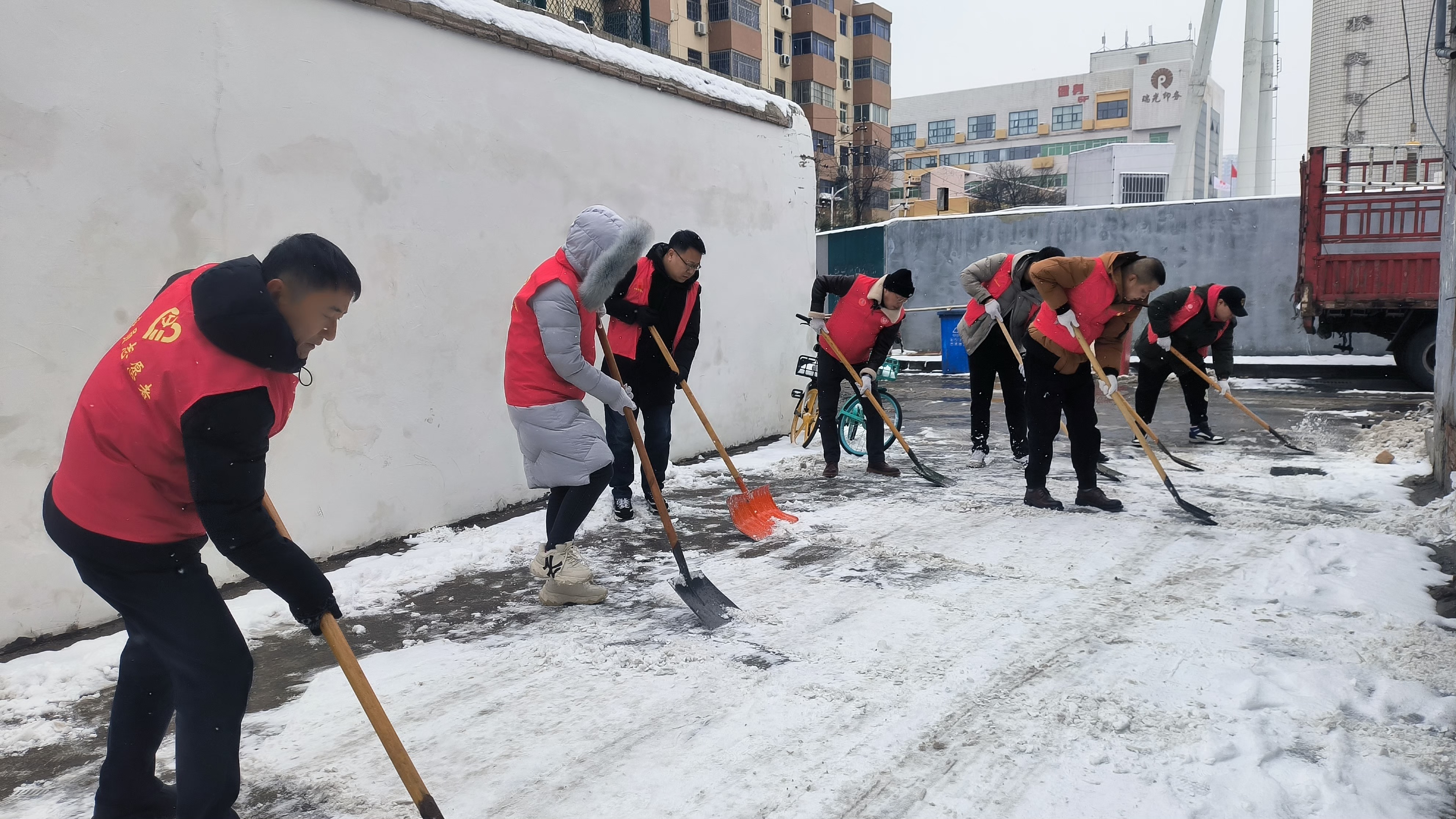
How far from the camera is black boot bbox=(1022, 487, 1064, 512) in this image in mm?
5430

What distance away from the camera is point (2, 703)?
296cm

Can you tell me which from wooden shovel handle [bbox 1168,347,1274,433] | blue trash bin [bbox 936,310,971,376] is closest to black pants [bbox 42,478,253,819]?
wooden shovel handle [bbox 1168,347,1274,433]

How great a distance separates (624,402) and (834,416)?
2.96 metres

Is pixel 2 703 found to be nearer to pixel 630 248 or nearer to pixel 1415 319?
pixel 630 248

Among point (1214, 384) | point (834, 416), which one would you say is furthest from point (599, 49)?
point (1214, 384)

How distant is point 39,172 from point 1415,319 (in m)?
13.2

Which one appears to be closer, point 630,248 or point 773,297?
point 630,248

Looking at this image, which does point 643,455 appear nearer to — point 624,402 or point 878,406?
point 624,402

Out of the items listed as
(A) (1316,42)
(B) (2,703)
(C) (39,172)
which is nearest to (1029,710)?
(B) (2,703)

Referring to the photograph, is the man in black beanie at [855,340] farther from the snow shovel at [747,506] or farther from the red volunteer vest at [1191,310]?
the red volunteer vest at [1191,310]

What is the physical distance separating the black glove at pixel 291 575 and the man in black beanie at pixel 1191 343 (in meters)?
6.87

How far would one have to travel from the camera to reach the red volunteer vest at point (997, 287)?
21.2ft

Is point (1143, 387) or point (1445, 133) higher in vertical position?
point (1445, 133)

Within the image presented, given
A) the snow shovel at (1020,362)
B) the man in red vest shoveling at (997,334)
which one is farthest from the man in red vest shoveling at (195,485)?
the man in red vest shoveling at (997,334)
